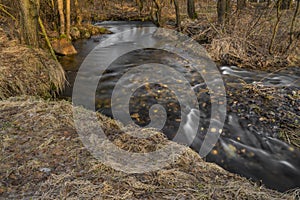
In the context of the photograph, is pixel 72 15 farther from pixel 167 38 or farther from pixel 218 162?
pixel 218 162

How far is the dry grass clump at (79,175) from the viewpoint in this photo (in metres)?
2.40

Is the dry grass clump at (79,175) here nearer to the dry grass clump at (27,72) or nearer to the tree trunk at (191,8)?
the dry grass clump at (27,72)

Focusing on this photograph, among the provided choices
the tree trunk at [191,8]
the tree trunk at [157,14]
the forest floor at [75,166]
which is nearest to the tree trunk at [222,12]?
the tree trunk at [191,8]

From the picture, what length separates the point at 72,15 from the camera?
11.6 m

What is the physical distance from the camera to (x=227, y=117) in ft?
15.2

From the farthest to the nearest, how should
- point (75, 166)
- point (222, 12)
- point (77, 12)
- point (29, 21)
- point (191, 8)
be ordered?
point (191, 8), point (77, 12), point (222, 12), point (29, 21), point (75, 166)

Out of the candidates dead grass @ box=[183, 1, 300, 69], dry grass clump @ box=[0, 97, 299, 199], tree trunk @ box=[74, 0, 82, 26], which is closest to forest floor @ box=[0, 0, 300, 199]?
dry grass clump @ box=[0, 97, 299, 199]

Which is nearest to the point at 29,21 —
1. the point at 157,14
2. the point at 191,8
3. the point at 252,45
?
the point at 252,45

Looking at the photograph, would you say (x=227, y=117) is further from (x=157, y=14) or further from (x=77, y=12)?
(x=157, y=14)

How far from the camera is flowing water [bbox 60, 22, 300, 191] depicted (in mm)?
3449

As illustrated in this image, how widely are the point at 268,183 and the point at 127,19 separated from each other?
47.4ft

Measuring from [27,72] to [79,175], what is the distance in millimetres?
3560

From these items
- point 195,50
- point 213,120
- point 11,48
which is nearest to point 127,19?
point 195,50

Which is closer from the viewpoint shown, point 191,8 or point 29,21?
point 29,21
